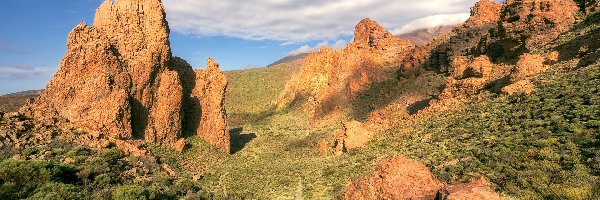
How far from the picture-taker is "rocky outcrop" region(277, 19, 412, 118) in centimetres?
7050

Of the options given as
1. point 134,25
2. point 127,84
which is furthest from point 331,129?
point 134,25

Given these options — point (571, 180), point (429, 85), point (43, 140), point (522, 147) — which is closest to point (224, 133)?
point (43, 140)

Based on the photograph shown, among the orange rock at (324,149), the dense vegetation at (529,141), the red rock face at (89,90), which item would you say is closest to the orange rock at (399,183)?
the dense vegetation at (529,141)

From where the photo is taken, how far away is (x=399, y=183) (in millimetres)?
20312

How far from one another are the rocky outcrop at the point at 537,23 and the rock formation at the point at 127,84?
3575 centimetres

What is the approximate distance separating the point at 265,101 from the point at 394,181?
3378 inches

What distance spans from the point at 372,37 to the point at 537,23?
4220 centimetres

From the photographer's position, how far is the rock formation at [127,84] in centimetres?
3731

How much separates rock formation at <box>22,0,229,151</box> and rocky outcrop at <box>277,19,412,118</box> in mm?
26720

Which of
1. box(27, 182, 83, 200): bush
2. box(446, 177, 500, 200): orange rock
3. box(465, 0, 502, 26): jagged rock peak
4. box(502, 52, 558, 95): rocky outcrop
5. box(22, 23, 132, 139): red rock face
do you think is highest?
box(465, 0, 502, 26): jagged rock peak

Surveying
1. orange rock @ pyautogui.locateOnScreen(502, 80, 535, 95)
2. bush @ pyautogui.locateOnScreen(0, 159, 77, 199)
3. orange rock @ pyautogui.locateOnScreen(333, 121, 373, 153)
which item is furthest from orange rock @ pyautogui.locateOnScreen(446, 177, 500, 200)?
bush @ pyautogui.locateOnScreen(0, 159, 77, 199)

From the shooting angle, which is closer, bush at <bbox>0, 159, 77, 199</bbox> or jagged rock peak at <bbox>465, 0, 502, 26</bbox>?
bush at <bbox>0, 159, 77, 199</bbox>

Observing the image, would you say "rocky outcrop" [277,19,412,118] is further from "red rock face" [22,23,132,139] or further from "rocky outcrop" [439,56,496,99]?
"red rock face" [22,23,132,139]

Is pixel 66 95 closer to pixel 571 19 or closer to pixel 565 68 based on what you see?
pixel 565 68
